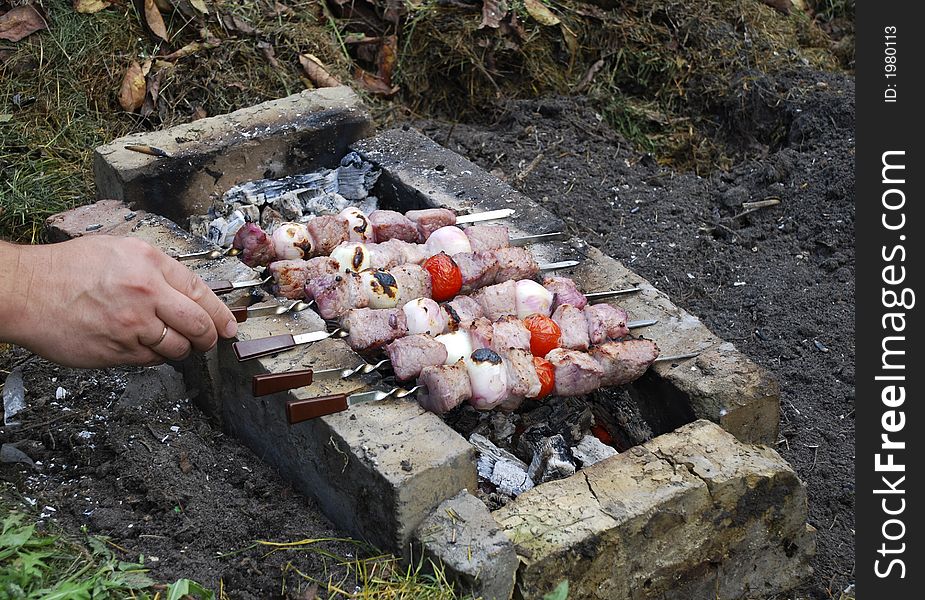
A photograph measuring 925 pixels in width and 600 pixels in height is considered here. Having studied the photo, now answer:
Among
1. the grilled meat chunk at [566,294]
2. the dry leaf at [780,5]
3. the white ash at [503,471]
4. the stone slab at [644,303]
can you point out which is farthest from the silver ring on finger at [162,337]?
the dry leaf at [780,5]

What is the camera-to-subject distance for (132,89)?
21.6 feet

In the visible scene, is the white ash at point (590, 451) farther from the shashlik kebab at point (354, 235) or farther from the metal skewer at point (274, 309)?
the metal skewer at point (274, 309)

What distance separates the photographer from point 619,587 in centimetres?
378

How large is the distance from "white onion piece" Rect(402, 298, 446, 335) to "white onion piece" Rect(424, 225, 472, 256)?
0.52 m

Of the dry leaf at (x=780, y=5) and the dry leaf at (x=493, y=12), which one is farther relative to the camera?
the dry leaf at (x=780, y=5)

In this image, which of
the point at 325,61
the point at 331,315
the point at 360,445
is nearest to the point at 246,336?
the point at 331,315

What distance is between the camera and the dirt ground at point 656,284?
385 cm

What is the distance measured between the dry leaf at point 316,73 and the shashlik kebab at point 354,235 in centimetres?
230

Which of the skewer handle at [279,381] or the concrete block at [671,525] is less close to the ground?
the skewer handle at [279,381]

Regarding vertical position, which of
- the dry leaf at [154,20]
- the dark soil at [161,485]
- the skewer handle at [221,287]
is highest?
the dry leaf at [154,20]

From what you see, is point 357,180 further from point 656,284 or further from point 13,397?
point 13,397

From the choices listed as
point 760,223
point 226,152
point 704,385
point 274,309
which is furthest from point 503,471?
point 760,223

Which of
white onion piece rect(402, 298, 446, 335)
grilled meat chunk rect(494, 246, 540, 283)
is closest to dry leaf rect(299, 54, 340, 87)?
grilled meat chunk rect(494, 246, 540, 283)

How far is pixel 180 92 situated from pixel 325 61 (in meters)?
1.07
